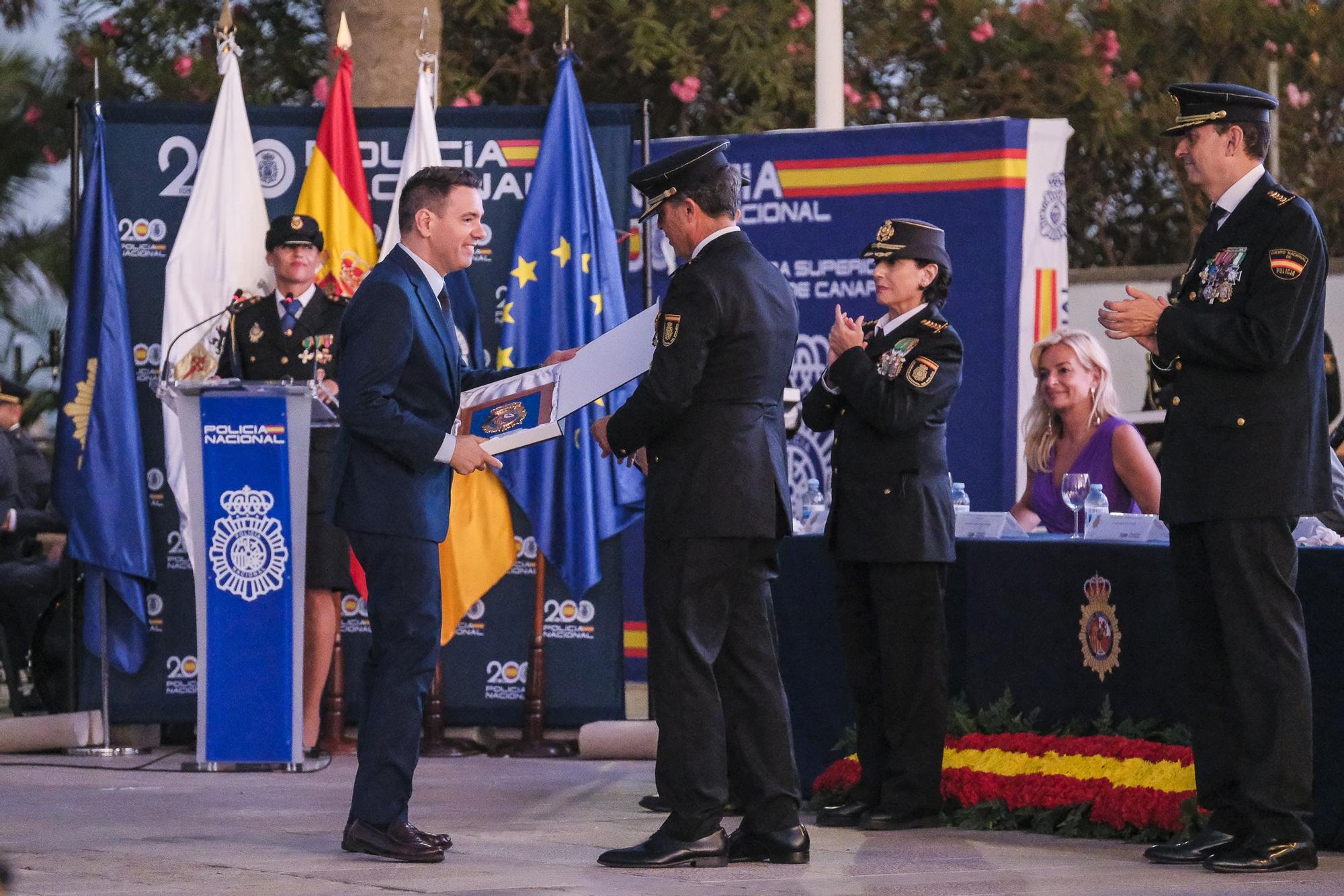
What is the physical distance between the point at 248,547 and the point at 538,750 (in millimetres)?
1472

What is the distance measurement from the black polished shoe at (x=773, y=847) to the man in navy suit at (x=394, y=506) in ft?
2.49

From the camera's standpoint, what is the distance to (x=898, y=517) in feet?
19.1

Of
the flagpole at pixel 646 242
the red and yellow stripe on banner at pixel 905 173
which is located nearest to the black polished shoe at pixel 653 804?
the flagpole at pixel 646 242

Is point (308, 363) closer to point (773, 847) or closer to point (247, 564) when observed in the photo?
point (247, 564)

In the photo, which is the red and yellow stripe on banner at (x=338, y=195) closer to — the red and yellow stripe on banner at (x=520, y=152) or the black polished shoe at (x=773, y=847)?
the red and yellow stripe on banner at (x=520, y=152)

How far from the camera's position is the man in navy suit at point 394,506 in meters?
5.17

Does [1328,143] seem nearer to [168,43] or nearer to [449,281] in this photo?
[168,43]

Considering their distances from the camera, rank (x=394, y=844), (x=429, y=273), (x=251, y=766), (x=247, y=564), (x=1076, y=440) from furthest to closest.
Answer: (x=251, y=766)
(x=247, y=564)
(x=1076, y=440)
(x=429, y=273)
(x=394, y=844)

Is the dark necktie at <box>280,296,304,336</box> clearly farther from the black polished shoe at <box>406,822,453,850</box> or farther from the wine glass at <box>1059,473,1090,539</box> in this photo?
the wine glass at <box>1059,473,1090,539</box>

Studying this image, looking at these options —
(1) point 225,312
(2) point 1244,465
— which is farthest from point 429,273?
(1) point 225,312

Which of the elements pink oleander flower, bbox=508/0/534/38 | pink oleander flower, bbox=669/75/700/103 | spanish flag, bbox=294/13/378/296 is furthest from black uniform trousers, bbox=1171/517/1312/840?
pink oleander flower, bbox=508/0/534/38

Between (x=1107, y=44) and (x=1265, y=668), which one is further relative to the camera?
(x=1107, y=44)

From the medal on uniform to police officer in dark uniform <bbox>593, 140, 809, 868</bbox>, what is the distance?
708mm

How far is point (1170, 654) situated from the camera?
5668 mm
